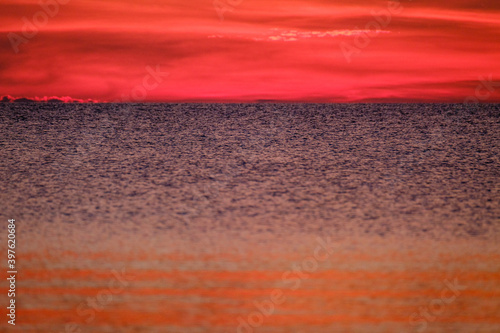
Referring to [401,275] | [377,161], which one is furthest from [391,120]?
[401,275]

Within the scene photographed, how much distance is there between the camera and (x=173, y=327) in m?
7.71

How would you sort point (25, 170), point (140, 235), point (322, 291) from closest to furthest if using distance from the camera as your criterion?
point (322, 291)
point (140, 235)
point (25, 170)

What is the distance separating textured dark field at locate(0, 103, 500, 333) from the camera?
8.12 m

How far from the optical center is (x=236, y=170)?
24750mm

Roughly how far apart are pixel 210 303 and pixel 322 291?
5.66 feet

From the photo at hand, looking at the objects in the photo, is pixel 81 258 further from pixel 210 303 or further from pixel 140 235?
pixel 210 303

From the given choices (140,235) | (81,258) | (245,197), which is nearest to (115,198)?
(245,197)

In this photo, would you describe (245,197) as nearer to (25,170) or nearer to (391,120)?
(25,170)

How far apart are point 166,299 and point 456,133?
153 ft

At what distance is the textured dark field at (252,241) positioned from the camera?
8.12 m

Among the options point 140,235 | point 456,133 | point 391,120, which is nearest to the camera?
point 140,235

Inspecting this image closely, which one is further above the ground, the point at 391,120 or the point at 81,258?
the point at 391,120

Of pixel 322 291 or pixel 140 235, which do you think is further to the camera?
pixel 140 235

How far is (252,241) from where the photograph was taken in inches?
462
